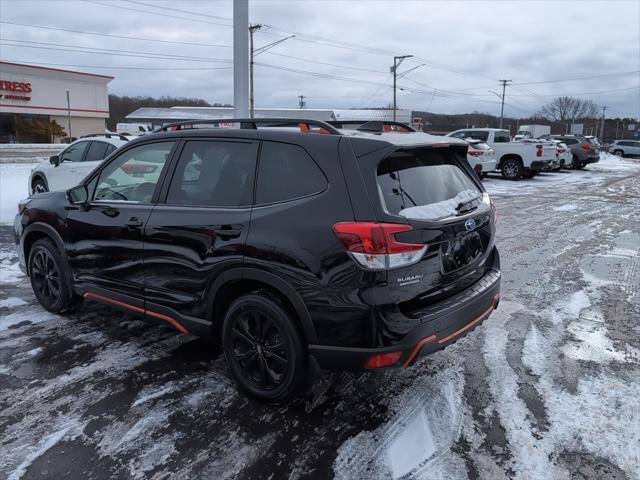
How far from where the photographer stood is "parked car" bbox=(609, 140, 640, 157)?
153 feet

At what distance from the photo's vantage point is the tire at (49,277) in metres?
4.70

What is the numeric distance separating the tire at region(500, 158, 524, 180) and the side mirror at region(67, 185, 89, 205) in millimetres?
18800

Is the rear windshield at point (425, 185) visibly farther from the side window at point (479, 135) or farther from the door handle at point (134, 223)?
the side window at point (479, 135)

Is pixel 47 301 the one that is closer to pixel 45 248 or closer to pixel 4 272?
pixel 45 248

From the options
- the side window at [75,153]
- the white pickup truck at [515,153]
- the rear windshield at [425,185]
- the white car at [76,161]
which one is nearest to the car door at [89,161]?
the white car at [76,161]

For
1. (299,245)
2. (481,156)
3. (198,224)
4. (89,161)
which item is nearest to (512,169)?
(481,156)

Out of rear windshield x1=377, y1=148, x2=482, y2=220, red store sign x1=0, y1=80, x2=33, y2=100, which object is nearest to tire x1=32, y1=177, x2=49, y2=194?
rear windshield x1=377, y1=148, x2=482, y2=220

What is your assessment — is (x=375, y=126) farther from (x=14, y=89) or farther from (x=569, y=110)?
(x=569, y=110)

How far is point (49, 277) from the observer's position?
4871 mm

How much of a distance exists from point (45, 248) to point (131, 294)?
4.55 ft

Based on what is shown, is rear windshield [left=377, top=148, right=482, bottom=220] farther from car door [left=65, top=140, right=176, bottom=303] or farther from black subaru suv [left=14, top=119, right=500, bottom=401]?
car door [left=65, top=140, right=176, bottom=303]

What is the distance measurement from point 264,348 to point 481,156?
55.8ft

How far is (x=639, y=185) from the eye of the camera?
20.0m

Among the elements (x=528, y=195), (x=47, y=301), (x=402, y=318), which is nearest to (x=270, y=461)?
(x=402, y=318)
